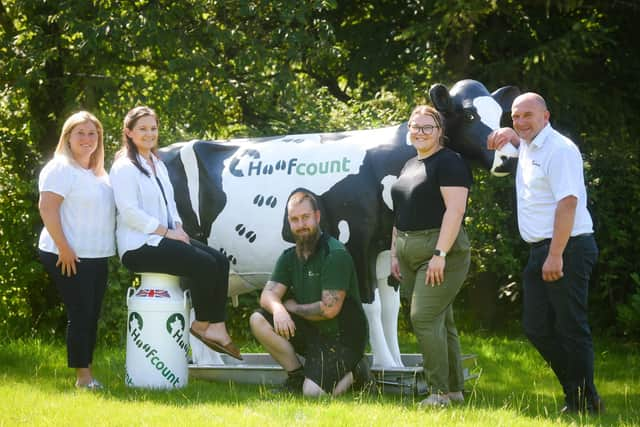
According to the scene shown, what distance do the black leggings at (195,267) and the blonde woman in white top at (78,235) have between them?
0.83 ft

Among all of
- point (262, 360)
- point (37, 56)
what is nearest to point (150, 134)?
point (262, 360)

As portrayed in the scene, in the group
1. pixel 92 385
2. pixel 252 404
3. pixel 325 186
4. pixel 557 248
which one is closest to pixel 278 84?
pixel 325 186

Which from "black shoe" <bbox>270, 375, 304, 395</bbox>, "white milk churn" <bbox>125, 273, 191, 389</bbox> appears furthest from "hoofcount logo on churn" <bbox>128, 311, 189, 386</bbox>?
"black shoe" <bbox>270, 375, 304, 395</bbox>

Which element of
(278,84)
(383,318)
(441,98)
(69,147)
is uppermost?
(278,84)

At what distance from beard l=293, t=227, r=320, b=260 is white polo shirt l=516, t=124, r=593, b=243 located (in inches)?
55.8

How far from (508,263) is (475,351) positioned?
1.33m

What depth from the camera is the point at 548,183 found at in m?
5.55

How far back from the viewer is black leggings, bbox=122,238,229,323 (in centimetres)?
626

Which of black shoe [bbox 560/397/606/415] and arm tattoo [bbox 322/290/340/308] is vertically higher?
arm tattoo [bbox 322/290/340/308]

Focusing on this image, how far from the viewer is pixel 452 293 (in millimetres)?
5723

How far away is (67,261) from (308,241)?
1.66 m

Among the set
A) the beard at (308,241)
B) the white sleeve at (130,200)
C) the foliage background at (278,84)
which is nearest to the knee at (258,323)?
the beard at (308,241)

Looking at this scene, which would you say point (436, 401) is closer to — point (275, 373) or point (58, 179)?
point (275, 373)

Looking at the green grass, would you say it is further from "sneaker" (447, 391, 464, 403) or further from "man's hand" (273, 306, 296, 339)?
"man's hand" (273, 306, 296, 339)
